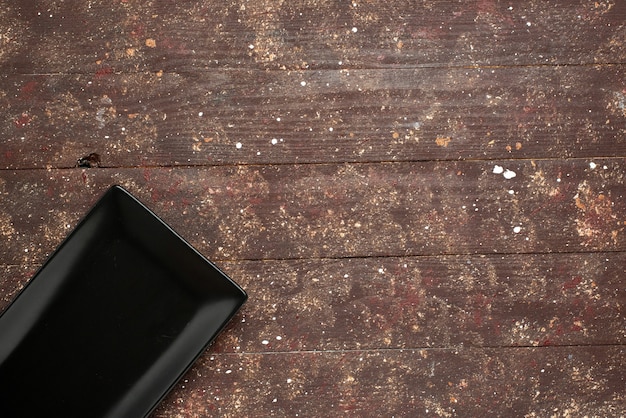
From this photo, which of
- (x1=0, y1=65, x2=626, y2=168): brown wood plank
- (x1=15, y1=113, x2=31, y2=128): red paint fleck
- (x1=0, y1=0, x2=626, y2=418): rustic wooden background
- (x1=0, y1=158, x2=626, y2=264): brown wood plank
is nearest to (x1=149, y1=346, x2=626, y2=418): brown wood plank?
(x1=0, y1=0, x2=626, y2=418): rustic wooden background

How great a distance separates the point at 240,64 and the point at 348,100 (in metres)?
0.17

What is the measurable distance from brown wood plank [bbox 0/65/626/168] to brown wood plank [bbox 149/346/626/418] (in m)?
0.29

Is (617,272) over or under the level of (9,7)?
under

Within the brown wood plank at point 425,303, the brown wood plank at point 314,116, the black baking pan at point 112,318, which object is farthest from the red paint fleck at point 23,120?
the brown wood plank at point 425,303

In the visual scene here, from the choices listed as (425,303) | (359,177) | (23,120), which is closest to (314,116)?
(359,177)

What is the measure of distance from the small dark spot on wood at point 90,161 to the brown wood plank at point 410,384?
324 mm

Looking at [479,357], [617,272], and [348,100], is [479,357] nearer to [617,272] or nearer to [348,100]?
[617,272]

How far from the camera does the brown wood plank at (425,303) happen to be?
0.92 metres

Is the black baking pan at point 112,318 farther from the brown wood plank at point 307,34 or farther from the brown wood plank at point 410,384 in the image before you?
the brown wood plank at point 307,34

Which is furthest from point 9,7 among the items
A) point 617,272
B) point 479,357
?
point 617,272

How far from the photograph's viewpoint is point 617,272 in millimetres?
936

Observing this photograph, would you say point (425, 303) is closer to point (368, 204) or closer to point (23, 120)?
point (368, 204)

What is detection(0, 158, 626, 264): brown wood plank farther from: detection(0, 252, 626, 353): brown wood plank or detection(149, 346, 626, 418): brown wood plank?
detection(149, 346, 626, 418): brown wood plank

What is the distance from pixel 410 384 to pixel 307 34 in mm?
535
